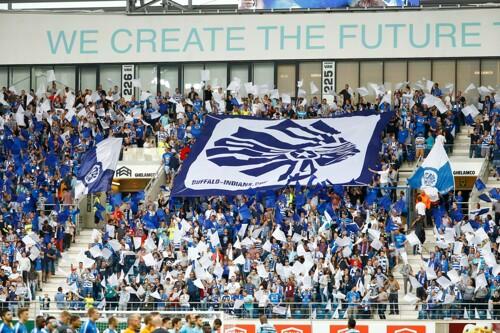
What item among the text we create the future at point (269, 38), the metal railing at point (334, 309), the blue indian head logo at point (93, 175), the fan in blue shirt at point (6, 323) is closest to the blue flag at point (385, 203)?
the metal railing at point (334, 309)

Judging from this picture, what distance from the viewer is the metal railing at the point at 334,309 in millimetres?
37000

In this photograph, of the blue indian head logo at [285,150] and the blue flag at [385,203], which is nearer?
the blue flag at [385,203]

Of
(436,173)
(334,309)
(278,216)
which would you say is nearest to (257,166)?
(278,216)

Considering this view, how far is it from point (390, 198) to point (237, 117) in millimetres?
6956

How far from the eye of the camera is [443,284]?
3762cm

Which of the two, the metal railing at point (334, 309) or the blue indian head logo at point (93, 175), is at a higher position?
the blue indian head logo at point (93, 175)

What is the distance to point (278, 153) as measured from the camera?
152ft

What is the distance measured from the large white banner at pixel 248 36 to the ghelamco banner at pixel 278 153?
15.0 feet

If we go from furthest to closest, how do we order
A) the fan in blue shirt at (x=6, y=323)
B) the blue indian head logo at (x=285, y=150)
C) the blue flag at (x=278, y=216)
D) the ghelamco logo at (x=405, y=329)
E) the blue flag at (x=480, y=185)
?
the blue indian head logo at (x=285, y=150) < the blue flag at (x=480, y=185) < the blue flag at (x=278, y=216) < the ghelamco logo at (x=405, y=329) < the fan in blue shirt at (x=6, y=323)

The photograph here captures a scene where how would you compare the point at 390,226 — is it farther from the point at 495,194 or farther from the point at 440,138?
the point at 440,138

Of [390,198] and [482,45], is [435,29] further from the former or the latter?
[390,198]

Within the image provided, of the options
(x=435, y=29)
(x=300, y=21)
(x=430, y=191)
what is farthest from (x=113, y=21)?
(x=430, y=191)

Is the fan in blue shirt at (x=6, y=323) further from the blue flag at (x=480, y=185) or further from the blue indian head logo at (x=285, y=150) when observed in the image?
the blue flag at (x=480, y=185)

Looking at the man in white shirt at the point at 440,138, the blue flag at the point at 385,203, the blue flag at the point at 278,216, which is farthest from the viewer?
the man in white shirt at the point at 440,138
